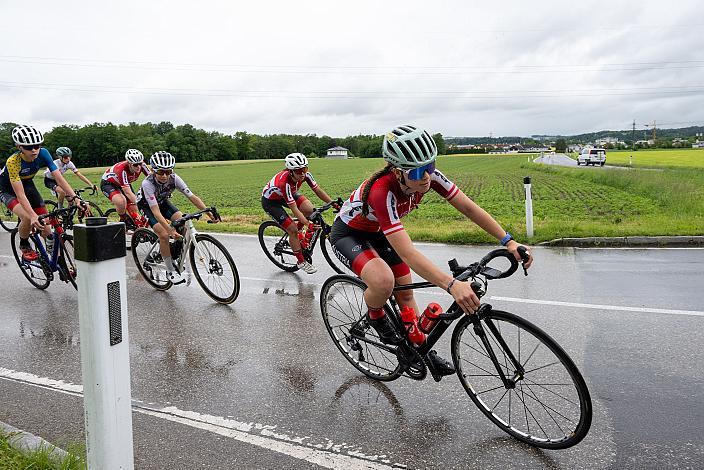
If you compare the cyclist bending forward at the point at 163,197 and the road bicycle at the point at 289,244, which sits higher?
the cyclist bending forward at the point at 163,197

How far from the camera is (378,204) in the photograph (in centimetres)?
357

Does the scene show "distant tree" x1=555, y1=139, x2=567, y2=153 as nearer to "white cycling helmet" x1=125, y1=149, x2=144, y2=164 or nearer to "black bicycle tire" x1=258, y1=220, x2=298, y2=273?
"white cycling helmet" x1=125, y1=149, x2=144, y2=164

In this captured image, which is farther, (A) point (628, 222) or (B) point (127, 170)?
(A) point (628, 222)

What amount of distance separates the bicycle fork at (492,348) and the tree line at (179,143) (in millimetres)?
77095

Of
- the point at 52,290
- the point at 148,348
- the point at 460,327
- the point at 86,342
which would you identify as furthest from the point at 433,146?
the point at 52,290

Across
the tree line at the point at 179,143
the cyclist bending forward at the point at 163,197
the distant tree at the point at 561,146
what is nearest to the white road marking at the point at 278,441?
the cyclist bending forward at the point at 163,197

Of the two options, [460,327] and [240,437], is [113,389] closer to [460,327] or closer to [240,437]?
[240,437]

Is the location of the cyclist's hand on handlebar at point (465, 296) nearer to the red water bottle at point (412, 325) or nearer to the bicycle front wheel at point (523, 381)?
the bicycle front wheel at point (523, 381)

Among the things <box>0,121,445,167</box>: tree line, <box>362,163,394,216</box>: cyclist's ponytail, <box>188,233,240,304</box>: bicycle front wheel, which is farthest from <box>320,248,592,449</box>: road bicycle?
<box>0,121,445,167</box>: tree line

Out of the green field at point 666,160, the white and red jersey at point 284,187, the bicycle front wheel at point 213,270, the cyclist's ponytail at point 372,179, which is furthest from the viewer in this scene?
the green field at point 666,160

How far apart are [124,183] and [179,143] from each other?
9334cm

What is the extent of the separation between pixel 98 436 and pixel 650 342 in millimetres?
4561

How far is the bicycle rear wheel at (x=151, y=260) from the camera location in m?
7.61

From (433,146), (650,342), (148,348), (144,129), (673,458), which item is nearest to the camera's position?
(673,458)
